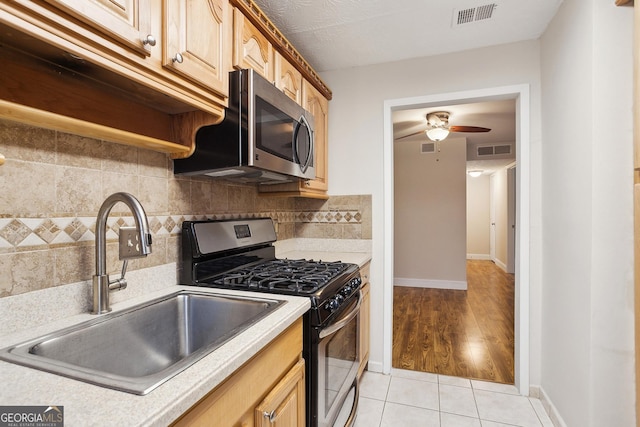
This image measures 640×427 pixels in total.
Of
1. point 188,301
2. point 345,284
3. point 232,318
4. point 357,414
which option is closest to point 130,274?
point 188,301

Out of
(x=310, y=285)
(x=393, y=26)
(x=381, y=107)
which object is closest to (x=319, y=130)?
(x=381, y=107)

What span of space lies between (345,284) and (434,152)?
4.18 m

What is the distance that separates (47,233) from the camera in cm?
98

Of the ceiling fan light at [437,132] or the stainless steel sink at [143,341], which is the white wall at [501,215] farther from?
the stainless steel sink at [143,341]

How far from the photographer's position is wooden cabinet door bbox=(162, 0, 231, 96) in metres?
1.01

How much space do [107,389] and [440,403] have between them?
2.01m

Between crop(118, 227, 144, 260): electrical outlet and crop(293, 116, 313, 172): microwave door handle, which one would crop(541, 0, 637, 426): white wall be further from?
crop(118, 227, 144, 260): electrical outlet

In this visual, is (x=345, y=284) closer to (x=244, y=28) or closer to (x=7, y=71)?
(x=244, y=28)

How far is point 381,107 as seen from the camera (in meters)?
2.45

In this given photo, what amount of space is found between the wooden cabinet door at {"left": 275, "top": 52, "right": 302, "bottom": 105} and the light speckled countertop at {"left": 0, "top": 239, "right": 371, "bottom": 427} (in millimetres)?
1123

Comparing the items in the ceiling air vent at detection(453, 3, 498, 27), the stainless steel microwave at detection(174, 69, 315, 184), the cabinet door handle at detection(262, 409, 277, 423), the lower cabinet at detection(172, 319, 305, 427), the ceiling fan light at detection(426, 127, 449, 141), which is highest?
the ceiling air vent at detection(453, 3, 498, 27)

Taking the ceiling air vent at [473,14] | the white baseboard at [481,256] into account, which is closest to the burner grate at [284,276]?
the ceiling air vent at [473,14]

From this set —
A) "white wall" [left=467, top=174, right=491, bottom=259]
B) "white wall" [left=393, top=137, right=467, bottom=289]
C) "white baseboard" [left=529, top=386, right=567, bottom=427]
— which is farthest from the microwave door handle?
"white wall" [left=467, top=174, right=491, bottom=259]

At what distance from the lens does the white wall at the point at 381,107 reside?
2.09 metres
